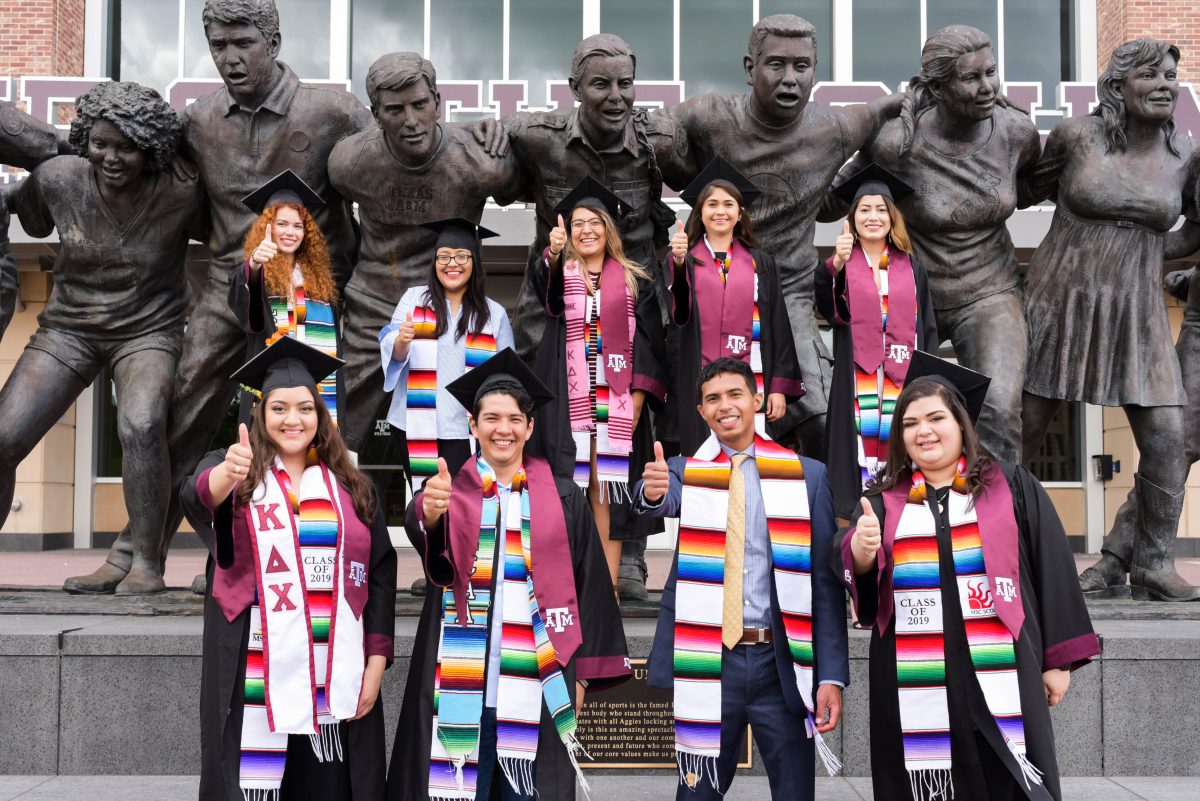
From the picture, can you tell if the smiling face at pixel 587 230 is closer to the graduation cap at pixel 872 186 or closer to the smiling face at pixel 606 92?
the smiling face at pixel 606 92

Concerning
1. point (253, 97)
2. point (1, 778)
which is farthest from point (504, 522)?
point (253, 97)

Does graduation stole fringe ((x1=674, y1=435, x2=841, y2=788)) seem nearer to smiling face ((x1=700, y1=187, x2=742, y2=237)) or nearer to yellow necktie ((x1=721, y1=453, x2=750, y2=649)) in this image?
yellow necktie ((x1=721, y1=453, x2=750, y2=649))

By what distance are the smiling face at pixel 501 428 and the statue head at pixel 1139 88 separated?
4149 mm

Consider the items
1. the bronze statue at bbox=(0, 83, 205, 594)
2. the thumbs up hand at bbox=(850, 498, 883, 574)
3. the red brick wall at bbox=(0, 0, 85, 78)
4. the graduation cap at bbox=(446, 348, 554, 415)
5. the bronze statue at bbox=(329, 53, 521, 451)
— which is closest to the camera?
the thumbs up hand at bbox=(850, 498, 883, 574)

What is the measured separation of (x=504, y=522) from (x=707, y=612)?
753 millimetres

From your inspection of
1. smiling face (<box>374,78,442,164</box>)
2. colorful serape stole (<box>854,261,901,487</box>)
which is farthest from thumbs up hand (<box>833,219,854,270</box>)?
smiling face (<box>374,78,442,164</box>)

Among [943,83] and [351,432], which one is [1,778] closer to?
[351,432]

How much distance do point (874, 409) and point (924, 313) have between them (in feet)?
1.77

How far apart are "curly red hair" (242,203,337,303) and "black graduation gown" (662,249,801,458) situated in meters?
1.68

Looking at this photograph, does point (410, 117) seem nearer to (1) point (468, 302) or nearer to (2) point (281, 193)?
(2) point (281, 193)

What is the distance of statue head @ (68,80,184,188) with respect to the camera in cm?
636

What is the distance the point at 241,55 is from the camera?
6.39 m

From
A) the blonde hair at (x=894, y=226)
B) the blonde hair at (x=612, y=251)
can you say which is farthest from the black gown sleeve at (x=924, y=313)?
the blonde hair at (x=612, y=251)

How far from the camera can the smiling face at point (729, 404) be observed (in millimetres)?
4188
